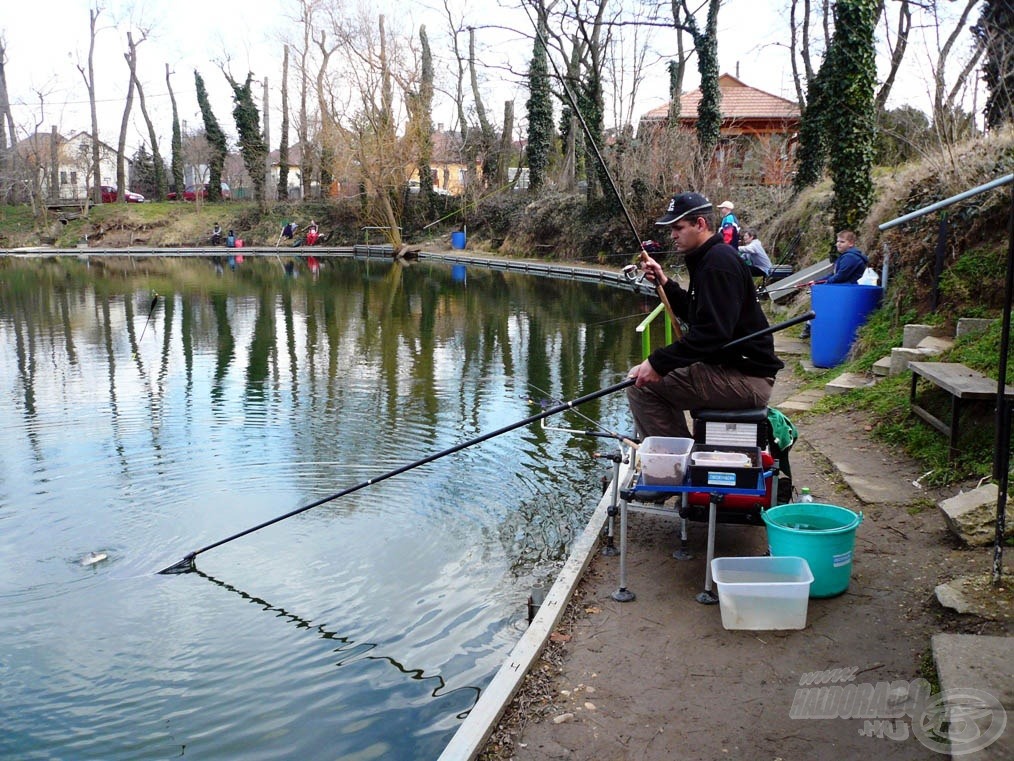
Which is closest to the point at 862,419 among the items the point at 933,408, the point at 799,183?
the point at 933,408

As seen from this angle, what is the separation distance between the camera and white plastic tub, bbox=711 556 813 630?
3641 mm

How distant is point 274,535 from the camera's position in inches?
241

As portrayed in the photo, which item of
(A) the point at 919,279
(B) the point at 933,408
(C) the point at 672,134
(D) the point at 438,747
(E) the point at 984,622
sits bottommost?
(D) the point at 438,747

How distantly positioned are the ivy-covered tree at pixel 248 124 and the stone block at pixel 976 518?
149ft

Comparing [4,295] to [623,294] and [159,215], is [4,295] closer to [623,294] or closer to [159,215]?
[623,294]

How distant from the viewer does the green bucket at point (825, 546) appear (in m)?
3.81

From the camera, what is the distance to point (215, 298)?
21.3 m

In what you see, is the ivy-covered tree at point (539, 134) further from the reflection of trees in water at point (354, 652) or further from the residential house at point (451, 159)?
the reflection of trees in water at point (354, 652)

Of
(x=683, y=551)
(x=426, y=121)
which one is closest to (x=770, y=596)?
(x=683, y=551)

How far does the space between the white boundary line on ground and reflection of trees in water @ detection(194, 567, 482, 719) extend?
0.46 m

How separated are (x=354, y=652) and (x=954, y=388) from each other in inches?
141

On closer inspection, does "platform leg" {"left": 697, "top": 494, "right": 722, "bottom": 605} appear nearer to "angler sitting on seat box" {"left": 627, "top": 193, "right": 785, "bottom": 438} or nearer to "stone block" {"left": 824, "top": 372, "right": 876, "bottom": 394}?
"angler sitting on seat box" {"left": 627, "top": 193, "right": 785, "bottom": 438}

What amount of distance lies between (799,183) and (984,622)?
1732cm

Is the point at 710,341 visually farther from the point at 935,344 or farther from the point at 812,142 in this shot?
the point at 812,142
